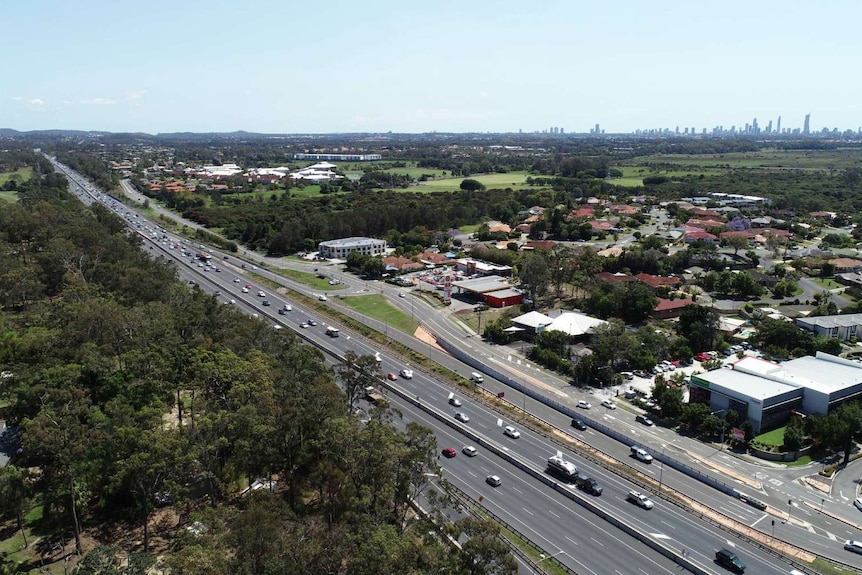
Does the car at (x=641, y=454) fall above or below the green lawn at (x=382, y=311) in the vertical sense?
below

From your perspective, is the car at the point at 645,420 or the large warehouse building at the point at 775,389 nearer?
the large warehouse building at the point at 775,389

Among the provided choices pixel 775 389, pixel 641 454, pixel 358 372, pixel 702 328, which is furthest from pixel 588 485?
pixel 702 328

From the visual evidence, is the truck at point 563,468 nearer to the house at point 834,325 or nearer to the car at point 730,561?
the car at point 730,561

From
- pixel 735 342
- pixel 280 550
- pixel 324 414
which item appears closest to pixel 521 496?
pixel 324 414

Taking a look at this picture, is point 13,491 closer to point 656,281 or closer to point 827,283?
point 656,281

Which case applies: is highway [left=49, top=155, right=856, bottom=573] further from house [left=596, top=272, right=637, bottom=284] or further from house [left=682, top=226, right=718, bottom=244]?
house [left=682, top=226, right=718, bottom=244]

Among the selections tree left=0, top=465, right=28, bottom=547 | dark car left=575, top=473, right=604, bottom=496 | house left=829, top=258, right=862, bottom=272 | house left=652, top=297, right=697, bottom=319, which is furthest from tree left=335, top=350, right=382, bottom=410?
house left=829, top=258, right=862, bottom=272

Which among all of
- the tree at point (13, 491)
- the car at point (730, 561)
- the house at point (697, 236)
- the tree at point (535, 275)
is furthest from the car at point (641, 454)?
the house at point (697, 236)
